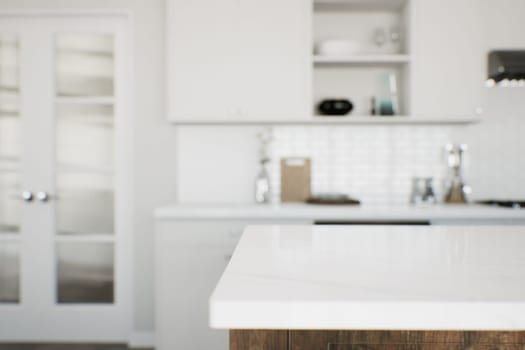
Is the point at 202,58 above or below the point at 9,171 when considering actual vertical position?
above

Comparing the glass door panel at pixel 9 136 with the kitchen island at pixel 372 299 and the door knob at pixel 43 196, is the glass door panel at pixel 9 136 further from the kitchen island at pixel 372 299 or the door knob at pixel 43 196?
the kitchen island at pixel 372 299

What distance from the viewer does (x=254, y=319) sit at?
779mm

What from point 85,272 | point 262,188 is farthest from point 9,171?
point 262,188

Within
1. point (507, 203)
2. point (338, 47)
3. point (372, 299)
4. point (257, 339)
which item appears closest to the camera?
point (372, 299)

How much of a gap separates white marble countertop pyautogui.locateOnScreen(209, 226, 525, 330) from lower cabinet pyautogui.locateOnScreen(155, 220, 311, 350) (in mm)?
1414

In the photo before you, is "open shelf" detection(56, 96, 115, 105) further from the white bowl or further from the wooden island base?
the wooden island base

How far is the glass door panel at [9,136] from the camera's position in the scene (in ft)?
11.2

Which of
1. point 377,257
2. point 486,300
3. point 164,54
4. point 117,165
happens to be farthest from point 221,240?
point 486,300

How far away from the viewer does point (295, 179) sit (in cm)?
340

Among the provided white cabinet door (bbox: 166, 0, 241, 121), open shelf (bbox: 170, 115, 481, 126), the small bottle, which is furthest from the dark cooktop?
white cabinet door (bbox: 166, 0, 241, 121)

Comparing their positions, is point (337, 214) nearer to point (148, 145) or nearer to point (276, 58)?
point (276, 58)

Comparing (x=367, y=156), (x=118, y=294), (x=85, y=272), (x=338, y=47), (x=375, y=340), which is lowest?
(x=118, y=294)

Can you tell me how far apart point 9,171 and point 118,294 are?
1200 mm

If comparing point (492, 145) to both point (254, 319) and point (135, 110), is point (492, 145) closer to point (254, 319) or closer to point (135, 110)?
point (135, 110)
